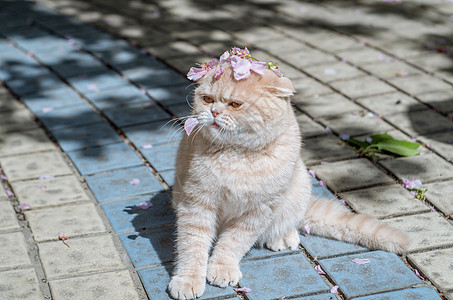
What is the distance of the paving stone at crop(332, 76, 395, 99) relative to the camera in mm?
5672

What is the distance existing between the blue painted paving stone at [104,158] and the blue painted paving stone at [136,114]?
1.44ft

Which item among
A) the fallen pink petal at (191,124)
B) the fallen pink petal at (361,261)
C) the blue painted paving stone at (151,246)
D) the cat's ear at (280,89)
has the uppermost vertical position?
the cat's ear at (280,89)

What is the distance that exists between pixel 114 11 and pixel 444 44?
4249mm

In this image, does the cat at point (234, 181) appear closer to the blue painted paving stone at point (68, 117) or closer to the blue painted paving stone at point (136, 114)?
the blue painted paving stone at point (136, 114)

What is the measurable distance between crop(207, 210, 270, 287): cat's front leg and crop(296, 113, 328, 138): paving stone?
181 centimetres

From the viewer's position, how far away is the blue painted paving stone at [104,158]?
455 cm

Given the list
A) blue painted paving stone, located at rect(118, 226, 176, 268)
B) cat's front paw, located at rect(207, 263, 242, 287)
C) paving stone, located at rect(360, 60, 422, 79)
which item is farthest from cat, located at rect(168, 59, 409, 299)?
paving stone, located at rect(360, 60, 422, 79)

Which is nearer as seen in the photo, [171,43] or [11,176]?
[11,176]

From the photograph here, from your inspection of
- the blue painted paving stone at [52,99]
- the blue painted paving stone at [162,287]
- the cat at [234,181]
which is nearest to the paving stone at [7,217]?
the blue painted paving stone at [162,287]

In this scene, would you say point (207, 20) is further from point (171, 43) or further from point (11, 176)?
point (11, 176)

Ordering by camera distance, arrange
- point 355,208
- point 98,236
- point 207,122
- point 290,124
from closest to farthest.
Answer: point 207,122 < point 290,124 < point 98,236 < point 355,208

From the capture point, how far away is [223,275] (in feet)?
10.5

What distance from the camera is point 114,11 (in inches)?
321

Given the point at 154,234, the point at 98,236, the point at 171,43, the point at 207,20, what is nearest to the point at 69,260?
the point at 98,236
